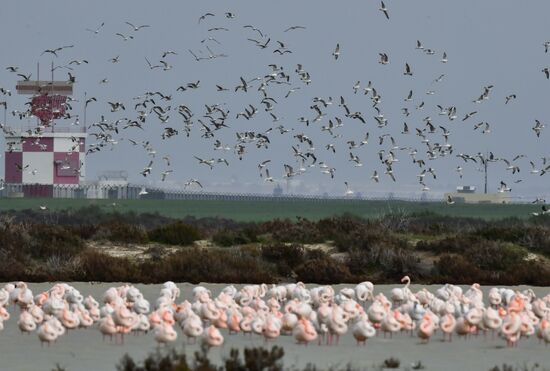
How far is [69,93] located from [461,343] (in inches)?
4924

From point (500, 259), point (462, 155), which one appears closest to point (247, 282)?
point (500, 259)

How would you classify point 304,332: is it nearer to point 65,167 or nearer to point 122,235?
point 122,235

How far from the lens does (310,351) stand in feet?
57.5

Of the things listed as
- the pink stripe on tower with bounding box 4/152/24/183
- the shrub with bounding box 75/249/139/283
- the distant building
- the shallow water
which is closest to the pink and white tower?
the pink stripe on tower with bounding box 4/152/24/183

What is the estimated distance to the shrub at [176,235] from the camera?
1422 inches

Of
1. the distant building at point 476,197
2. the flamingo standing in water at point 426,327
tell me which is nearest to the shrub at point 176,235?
the flamingo standing in water at point 426,327

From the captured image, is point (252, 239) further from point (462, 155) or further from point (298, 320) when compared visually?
point (298, 320)

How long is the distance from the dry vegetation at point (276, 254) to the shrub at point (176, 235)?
0.03 m

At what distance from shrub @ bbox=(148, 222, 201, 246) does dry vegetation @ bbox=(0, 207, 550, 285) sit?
0.09ft

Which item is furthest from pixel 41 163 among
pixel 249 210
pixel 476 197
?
pixel 476 197

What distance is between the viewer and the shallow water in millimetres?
16547

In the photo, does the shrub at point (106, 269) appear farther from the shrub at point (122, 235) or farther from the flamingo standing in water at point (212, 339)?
the flamingo standing in water at point (212, 339)

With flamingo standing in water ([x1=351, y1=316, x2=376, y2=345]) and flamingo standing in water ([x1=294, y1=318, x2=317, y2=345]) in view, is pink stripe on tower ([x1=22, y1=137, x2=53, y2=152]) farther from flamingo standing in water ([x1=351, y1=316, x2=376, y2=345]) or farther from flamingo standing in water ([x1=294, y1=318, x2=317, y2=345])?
flamingo standing in water ([x1=294, y1=318, x2=317, y2=345])

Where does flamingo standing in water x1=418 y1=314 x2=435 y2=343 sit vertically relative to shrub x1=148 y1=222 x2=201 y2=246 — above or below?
below
